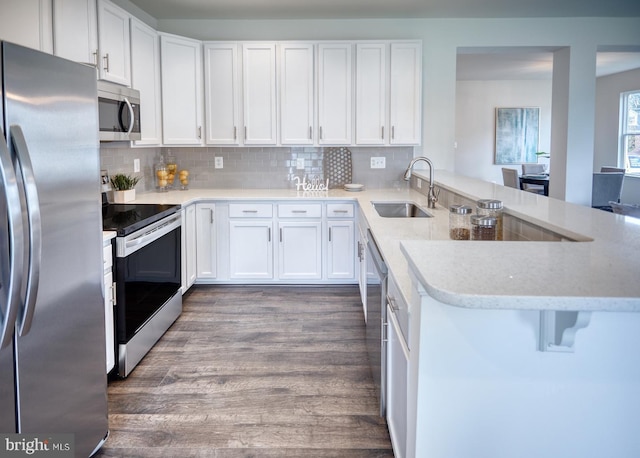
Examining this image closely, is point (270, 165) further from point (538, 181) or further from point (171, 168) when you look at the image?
point (538, 181)

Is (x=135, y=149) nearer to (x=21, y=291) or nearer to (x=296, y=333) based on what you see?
(x=296, y=333)

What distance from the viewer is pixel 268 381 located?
2867mm

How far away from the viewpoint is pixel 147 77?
4250 mm

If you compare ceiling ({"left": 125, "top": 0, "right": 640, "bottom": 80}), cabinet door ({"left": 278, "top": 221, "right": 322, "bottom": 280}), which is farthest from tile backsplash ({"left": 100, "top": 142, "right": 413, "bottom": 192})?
ceiling ({"left": 125, "top": 0, "right": 640, "bottom": 80})

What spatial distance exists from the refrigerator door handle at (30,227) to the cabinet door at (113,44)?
6.52 ft

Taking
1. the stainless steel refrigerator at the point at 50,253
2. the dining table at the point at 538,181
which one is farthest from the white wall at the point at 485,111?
the stainless steel refrigerator at the point at 50,253

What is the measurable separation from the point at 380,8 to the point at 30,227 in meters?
3.85

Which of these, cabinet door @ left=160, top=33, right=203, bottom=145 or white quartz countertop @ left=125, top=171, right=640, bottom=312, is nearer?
white quartz countertop @ left=125, top=171, right=640, bottom=312

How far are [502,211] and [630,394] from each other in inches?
45.4

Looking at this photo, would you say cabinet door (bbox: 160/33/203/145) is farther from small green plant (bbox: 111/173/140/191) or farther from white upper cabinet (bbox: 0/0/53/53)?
white upper cabinet (bbox: 0/0/53/53)

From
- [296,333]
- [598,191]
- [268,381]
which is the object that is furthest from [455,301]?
[598,191]

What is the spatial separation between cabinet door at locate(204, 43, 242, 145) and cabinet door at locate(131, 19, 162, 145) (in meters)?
0.46

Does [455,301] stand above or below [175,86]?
below

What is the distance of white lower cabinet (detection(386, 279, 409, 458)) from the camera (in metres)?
1.72
